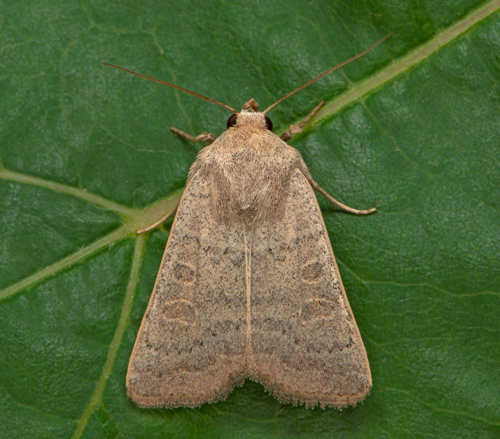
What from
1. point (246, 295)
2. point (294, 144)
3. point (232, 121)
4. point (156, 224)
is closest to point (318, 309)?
point (246, 295)

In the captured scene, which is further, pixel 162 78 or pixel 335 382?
pixel 162 78

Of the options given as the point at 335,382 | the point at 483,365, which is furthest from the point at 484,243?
the point at 335,382

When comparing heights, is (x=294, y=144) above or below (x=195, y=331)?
above

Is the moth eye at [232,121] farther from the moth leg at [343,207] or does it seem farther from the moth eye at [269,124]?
the moth leg at [343,207]

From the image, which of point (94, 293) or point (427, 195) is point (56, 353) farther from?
point (427, 195)

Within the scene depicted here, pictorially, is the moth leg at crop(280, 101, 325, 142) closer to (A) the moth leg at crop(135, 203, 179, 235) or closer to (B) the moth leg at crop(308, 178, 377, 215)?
(B) the moth leg at crop(308, 178, 377, 215)

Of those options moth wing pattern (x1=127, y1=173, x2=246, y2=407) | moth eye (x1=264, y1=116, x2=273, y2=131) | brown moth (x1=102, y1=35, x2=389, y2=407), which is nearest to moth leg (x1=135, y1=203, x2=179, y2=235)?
brown moth (x1=102, y1=35, x2=389, y2=407)

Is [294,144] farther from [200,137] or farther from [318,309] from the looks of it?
[318,309]
